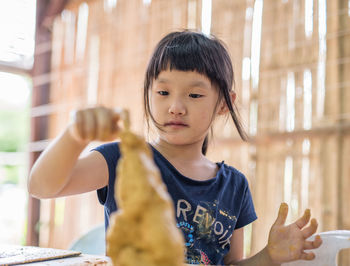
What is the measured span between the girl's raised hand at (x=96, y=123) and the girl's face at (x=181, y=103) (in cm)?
54

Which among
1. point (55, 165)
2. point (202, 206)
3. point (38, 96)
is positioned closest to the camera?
point (55, 165)

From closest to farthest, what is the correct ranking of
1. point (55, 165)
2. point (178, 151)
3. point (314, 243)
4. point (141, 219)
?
point (141, 219), point (55, 165), point (314, 243), point (178, 151)

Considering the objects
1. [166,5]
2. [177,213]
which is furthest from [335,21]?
[177,213]

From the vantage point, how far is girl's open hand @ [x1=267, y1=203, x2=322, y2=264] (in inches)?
40.4

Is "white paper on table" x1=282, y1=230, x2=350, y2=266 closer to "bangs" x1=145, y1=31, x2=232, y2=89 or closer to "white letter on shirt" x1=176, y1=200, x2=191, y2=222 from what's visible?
"white letter on shirt" x1=176, y1=200, x2=191, y2=222

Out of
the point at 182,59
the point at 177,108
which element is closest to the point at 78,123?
the point at 177,108

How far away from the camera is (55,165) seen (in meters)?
0.76

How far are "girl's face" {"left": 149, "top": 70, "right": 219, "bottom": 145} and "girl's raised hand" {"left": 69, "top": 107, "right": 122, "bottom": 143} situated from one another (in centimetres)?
54

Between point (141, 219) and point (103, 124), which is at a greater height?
point (103, 124)

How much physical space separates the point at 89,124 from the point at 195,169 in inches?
32.0

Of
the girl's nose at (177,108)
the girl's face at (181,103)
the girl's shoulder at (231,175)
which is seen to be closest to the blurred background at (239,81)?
the girl's shoulder at (231,175)

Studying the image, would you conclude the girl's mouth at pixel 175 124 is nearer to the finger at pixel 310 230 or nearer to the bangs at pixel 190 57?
the bangs at pixel 190 57

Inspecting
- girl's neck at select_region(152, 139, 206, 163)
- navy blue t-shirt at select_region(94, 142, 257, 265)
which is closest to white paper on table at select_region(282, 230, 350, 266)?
navy blue t-shirt at select_region(94, 142, 257, 265)

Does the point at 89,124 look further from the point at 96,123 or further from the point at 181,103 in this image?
the point at 181,103
